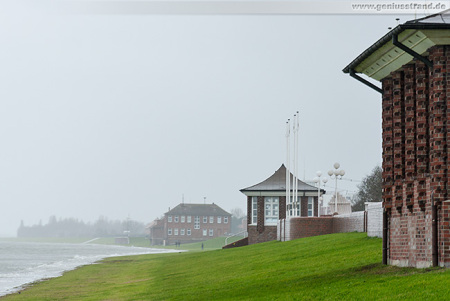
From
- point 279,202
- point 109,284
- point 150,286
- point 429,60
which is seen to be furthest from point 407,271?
point 279,202

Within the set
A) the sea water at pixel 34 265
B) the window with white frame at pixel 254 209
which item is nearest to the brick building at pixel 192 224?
the sea water at pixel 34 265

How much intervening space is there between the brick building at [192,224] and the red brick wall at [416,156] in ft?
499

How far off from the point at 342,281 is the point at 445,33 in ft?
18.4

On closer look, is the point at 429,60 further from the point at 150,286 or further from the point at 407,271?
the point at 150,286

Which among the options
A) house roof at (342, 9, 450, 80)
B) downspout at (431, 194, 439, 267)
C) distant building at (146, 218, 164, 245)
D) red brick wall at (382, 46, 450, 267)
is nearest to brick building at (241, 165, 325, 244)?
red brick wall at (382, 46, 450, 267)

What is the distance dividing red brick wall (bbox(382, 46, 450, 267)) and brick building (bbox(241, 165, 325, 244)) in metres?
35.9

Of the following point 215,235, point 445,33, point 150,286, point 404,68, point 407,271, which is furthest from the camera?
point 215,235

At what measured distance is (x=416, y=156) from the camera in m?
17.3

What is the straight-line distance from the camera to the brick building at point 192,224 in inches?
6777

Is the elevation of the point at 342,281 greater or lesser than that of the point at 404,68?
lesser

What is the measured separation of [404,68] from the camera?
17734 millimetres

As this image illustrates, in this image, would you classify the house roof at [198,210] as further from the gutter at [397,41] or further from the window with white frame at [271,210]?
the gutter at [397,41]

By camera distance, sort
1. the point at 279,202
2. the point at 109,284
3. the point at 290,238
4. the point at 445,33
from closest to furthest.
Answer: the point at 445,33
the point at 109,284
the point at 290,238
the point at 279,202

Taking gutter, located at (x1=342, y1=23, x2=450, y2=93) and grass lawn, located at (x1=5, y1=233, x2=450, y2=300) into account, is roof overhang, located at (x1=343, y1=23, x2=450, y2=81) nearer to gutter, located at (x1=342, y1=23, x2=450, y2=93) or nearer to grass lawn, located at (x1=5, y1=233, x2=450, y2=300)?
gutter, located at (x1=342, y1=23, x2=450, y2=93)
